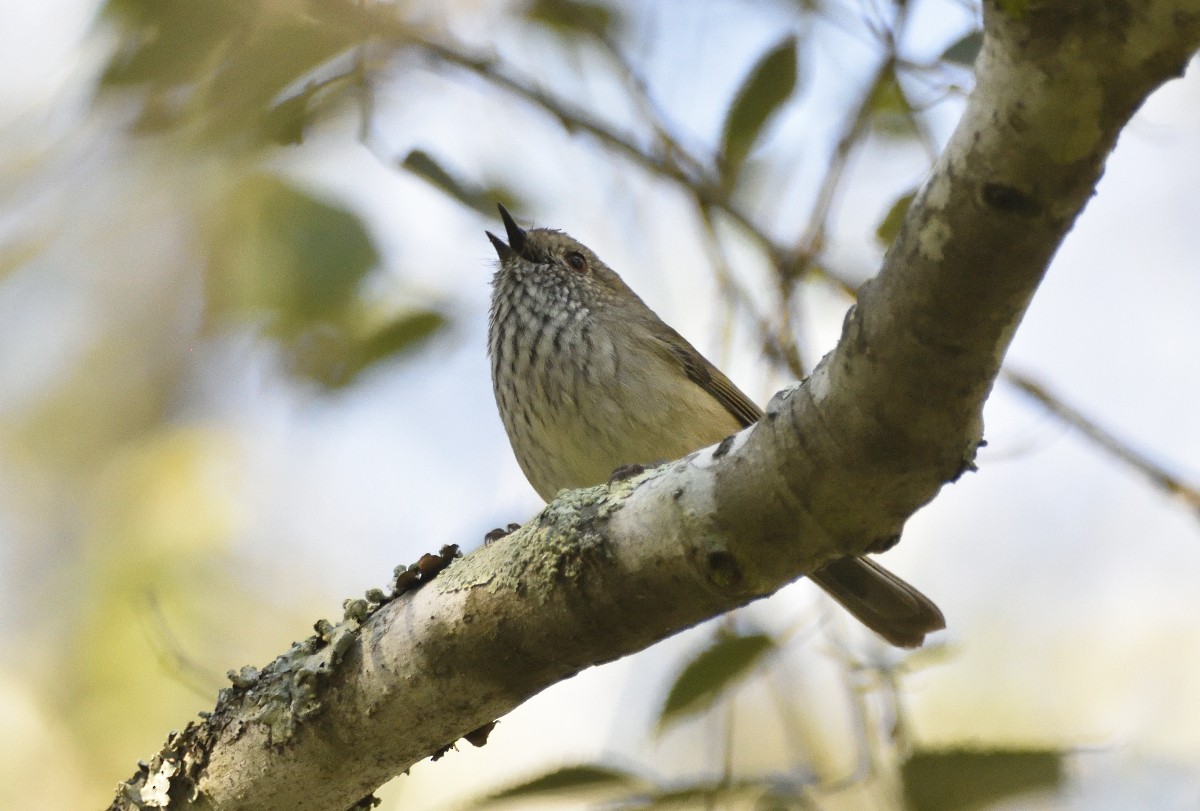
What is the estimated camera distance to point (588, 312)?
4262mm

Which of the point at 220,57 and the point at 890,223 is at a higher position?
the point at 220,57

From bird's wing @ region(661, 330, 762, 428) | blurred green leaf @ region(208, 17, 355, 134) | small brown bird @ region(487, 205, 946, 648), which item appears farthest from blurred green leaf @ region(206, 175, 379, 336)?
bird's wing @ region(661, 330, 762, 428)

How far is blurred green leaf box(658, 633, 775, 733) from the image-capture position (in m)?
2.84

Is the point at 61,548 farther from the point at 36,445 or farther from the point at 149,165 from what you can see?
the point at 149,165

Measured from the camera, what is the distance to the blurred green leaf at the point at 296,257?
11.2ft

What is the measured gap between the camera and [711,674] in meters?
2.87

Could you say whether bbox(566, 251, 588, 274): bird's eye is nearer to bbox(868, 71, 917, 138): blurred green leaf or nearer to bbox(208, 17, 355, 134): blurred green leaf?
bbox(868, 71, 917, 138): blurred green leaf

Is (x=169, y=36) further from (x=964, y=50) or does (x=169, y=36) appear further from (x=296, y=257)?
(x=964, y=50)

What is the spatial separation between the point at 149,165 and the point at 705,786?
236 cm

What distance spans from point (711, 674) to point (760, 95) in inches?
66.6

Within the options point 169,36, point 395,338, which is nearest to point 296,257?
point 395,338

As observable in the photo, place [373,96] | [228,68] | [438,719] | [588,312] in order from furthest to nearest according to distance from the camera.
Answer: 1. [588,312]
2. [373,96]
3. [228,68]
4. [438,719]

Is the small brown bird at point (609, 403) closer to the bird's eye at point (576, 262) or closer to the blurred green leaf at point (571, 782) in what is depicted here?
the bird's eye at point (576, 262)

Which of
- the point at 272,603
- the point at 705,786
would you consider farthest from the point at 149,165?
the point at 272,603
